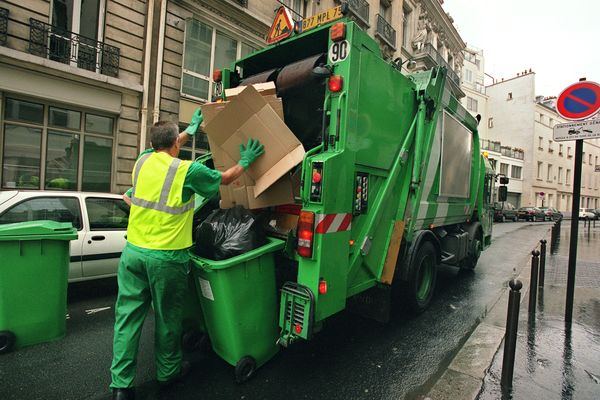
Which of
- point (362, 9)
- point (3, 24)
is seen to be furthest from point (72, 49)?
point (362, 9)

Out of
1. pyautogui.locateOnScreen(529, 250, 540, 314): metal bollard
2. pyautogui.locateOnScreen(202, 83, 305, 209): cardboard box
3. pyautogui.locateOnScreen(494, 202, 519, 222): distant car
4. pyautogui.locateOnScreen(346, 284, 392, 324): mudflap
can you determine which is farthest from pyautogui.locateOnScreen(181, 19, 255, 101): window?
pyautogui.locateOnScreen(494, 202, 519, 222): distant car

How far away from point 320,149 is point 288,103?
2.98ft

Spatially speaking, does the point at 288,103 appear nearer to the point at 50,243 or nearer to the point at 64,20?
the point at 50,243

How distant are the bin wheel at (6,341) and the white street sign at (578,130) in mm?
5850

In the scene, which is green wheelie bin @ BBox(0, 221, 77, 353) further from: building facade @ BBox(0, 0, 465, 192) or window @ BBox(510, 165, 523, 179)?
window @ BBox(510, 165, 523, 179)

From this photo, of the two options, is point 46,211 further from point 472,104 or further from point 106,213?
point 472,104

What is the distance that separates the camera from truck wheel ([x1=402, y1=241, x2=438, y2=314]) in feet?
12.5

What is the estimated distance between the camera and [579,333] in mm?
3742

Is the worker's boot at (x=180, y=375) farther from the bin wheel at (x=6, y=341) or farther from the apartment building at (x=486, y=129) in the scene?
the apartment building at (x=486, y=129)

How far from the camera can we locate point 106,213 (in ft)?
15.4

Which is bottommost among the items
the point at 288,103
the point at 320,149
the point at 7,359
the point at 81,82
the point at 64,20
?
the point at 7,359

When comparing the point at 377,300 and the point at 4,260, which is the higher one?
the point at 4,260

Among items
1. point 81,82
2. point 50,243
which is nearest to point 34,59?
point 81,82

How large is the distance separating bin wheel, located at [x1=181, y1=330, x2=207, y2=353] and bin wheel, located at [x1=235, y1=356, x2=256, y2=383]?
681 millimetres
